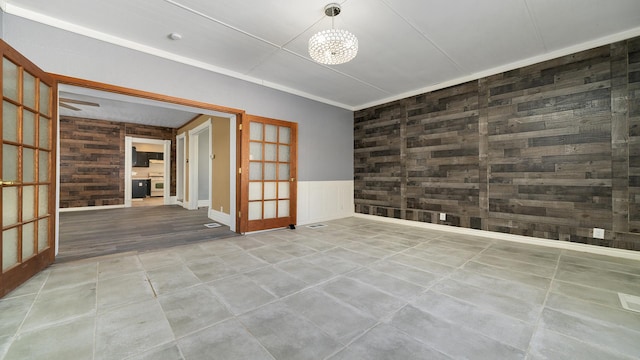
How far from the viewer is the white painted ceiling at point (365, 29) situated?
242cm

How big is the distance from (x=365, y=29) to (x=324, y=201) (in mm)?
3450

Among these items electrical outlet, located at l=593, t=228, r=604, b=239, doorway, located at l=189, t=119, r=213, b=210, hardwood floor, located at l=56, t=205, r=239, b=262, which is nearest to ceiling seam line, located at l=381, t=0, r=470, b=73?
electrical outlet, located at l=593, t=228, r=604, b=239

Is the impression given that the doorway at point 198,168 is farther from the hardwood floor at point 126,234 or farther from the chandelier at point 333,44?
the chandelier at point 333,44

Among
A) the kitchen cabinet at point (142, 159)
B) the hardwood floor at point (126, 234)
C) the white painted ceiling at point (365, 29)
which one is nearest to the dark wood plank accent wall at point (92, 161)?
the hardwood floor at point (126, 234)

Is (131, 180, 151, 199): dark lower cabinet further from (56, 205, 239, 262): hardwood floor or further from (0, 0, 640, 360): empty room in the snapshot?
(0, 0, 640, 360): empty room

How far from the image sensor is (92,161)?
22.8 ft

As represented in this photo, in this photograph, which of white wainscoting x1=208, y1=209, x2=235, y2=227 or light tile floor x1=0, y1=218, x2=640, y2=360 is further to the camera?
white wainscoting x1=208, y1=209, x2=235, y2=227

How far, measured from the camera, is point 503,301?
1870 mm

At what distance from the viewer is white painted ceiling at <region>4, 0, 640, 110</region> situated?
7.95 ft

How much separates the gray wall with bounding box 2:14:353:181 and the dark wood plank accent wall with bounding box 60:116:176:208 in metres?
5.76

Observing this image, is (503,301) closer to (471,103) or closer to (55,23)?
(471,103)

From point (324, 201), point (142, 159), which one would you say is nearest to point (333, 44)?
point (324, 201)

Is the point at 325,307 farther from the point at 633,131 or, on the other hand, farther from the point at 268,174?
the point at 633,131

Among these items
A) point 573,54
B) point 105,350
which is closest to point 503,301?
point 105,350
